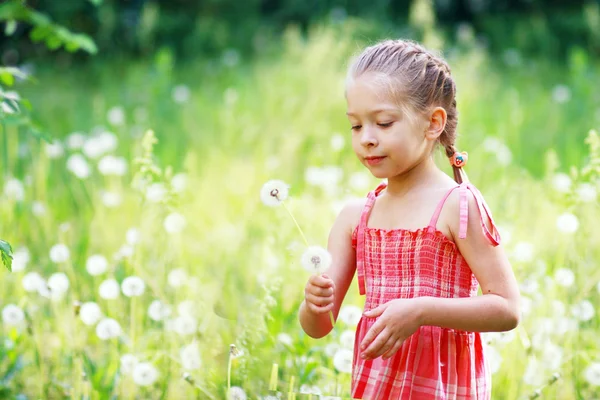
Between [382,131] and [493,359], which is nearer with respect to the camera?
[382,131]

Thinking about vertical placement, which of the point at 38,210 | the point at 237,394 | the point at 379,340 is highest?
the point at 38,210

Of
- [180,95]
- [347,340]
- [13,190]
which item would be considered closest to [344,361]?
[347,340]

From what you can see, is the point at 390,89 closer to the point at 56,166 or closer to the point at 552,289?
the point at 552,289

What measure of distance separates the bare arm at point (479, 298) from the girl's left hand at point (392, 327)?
0.02 metres

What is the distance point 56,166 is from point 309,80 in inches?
66.0

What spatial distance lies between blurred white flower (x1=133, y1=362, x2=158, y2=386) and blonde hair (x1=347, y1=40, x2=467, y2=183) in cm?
92

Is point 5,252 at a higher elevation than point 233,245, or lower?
lower

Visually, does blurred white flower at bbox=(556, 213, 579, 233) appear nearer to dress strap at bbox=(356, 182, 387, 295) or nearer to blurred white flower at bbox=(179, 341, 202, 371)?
dress strap at bbox=(356, 182, 387, 295)

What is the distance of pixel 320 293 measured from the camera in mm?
1565

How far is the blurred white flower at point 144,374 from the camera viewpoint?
79.7 inches

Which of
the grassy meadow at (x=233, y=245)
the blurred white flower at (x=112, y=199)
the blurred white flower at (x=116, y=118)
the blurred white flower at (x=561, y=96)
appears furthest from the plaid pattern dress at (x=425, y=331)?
the blurred white flower at (x=561, y=96)

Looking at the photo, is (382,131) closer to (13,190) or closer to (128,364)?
(128,364)

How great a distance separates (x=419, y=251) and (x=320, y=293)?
0.22 m

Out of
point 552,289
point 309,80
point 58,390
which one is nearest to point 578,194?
point 552,289
